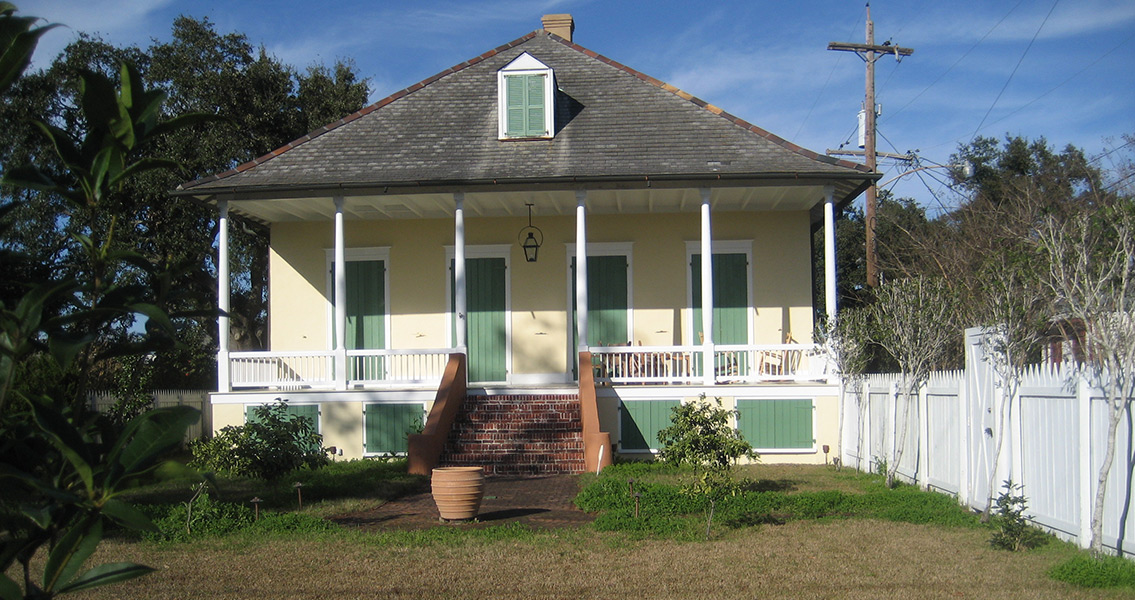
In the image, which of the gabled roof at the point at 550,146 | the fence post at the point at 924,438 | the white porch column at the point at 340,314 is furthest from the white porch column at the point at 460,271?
the fence post at the point at 924,438

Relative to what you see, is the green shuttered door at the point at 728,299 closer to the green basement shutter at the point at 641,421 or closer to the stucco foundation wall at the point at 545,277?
the stucco foundation wall at the point at 545,277

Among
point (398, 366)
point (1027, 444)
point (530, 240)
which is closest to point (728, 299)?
point (530, 240)

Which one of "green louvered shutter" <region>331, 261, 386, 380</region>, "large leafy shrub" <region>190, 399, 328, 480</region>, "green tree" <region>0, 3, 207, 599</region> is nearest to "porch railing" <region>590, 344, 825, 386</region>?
"green louvered shutter" <region>331, 261, 386, 380</region>

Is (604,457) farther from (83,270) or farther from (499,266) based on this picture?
(83,270)

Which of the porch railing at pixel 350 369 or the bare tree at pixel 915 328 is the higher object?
the bare tree at pixel 915 328

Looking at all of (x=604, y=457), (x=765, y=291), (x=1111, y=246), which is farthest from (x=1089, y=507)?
(x=765, y=291)

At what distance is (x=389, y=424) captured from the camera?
16125 mm

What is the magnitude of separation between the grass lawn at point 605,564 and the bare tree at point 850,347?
3.65 metres

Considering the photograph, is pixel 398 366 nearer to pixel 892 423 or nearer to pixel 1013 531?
pixel 892 423

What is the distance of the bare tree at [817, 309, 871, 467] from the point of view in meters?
12.9

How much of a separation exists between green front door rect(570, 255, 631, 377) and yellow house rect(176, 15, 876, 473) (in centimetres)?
4

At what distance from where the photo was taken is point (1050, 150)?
92.0ft

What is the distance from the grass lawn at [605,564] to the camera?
23.3 ft

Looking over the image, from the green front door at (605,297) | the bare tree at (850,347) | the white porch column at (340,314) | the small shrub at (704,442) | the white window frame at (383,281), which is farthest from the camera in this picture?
the white window frame at (383,281)
